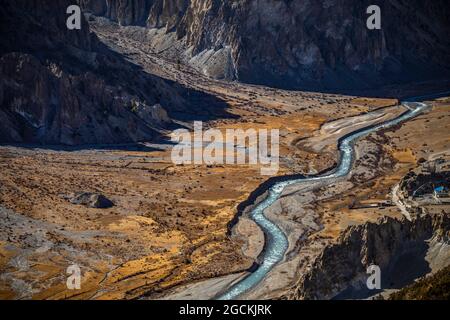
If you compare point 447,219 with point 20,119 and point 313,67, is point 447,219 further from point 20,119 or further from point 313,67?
point 313,67

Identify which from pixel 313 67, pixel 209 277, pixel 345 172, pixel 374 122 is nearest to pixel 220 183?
pixel 345 172
